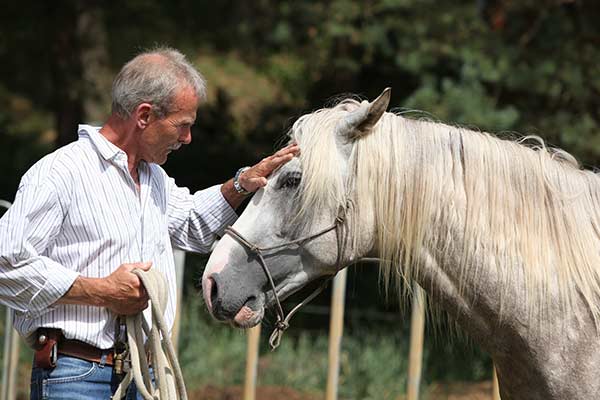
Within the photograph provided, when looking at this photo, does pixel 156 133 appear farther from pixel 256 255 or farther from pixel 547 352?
pixel 547 352

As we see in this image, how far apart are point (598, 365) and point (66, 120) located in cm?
819

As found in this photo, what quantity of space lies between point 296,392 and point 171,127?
13.0 feet

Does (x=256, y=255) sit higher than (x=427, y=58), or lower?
lower

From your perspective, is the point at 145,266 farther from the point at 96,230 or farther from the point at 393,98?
the point at 393,98

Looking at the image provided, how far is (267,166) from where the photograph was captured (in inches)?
117

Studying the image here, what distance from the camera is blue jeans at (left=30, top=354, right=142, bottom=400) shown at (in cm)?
273

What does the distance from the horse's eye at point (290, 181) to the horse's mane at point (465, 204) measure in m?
0.05

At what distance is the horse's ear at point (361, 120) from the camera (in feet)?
9.20

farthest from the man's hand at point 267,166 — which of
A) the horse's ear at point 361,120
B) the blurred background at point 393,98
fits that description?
the blurred background at point 393,98

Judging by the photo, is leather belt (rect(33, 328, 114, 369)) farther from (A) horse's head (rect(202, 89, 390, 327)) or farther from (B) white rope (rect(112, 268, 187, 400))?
(A) horse's head (rect(202, 89, 390, 327))

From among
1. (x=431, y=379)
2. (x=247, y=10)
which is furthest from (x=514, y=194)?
(x=247, y=10)

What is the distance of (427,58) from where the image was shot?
7168 mm

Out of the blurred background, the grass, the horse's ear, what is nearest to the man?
the horse's ear

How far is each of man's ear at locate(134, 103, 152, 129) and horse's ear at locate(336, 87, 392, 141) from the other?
59 cm
